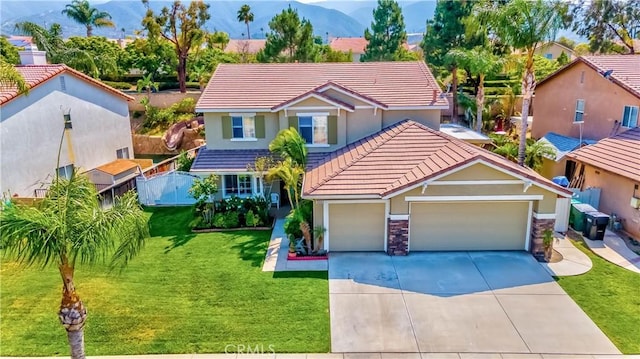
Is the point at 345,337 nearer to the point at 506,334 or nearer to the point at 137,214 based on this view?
the point at 506,334

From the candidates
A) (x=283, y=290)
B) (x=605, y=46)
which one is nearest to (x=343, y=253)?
(x=283, y=290)

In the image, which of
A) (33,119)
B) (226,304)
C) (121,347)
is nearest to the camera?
(121,347)

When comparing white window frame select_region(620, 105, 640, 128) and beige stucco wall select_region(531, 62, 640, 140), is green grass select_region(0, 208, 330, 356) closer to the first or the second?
white window frame select_region(620, 105, 640, 128)

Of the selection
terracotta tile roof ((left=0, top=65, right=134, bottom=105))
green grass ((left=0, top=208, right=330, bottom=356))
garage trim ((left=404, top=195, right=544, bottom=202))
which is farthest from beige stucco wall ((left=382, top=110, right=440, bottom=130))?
terracotta tile roof ((left=0, top=65, right=134, bottom=105))

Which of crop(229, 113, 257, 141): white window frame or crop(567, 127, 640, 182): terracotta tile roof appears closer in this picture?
crop(567, 127, 640, 182): terracotta tile roof

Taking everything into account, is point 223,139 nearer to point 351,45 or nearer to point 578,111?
point 578,111

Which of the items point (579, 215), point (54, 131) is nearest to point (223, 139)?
point (54, 131)

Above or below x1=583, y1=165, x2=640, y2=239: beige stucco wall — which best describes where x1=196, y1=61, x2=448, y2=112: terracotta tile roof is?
above
